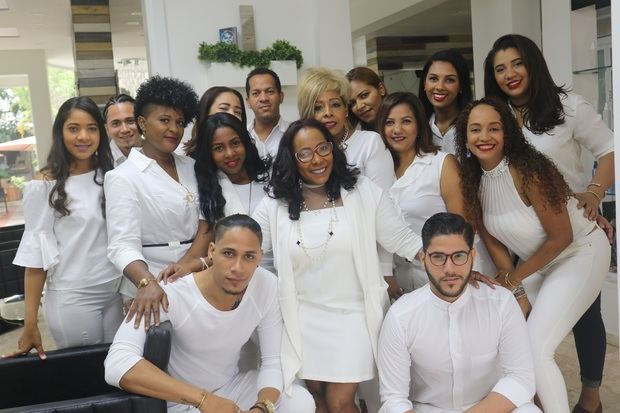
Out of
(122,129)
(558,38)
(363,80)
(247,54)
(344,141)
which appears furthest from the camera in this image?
(247,54)

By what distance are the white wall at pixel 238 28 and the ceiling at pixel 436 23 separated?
2351 millimetres

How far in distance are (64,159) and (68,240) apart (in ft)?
1.03

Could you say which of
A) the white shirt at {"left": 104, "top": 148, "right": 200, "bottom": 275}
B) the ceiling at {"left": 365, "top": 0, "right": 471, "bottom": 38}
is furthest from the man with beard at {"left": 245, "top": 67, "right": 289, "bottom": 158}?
the ceiling at {"left": 365, "top": 0, "right": 471, "bottom": 38}

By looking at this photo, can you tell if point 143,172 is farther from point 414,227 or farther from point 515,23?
point 515,23

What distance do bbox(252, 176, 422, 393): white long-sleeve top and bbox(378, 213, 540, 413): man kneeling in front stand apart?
10cm

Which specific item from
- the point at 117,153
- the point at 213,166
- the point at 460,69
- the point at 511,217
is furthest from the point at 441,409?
the point at 117,153

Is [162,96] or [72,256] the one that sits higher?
[162,96]

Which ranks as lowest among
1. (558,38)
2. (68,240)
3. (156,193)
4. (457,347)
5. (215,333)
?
(457,347)

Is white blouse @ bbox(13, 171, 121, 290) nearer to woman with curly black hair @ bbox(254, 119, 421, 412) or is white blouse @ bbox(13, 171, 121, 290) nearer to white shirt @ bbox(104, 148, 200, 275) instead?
white shirt @ bbox(104, 148, 200, 275)

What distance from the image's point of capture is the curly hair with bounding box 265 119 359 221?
228 centimetres

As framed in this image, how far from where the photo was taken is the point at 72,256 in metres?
2.39

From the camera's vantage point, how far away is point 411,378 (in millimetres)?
2287

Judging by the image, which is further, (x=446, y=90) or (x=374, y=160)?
(x=446, y=90)

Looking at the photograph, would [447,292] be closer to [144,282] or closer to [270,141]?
[144,282]
